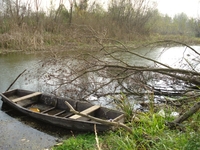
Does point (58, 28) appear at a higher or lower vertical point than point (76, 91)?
higher

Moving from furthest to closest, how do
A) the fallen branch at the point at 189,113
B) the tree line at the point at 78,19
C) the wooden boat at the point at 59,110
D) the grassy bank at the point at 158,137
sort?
the tree line at the point at 78,19
the wooden boat at the point at 59,110
the fallen branch at the point at 189,113
the grassy bank at the point at 158,137

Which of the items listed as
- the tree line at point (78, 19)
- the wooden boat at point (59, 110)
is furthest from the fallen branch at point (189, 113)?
the tree line at point (78, 19)

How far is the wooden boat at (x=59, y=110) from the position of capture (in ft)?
16.5

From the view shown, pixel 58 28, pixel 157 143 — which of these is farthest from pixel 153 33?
pixel 157 143

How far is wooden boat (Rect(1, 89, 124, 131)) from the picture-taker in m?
5.02

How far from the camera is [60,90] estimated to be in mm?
8133

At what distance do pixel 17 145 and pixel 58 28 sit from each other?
17.8 m

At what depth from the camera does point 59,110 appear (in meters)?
6.65

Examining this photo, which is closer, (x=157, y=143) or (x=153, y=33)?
(x=157, y=143)

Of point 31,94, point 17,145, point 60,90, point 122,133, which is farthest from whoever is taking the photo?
point 60,90

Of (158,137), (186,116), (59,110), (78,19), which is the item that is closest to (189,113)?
(186,116)

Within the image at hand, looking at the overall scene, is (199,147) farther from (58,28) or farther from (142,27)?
(142,27)

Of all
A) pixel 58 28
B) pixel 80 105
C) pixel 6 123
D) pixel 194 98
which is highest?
pixel 58 28

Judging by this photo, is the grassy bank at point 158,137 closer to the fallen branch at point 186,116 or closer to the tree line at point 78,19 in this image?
the fallen branch at point 186,116
